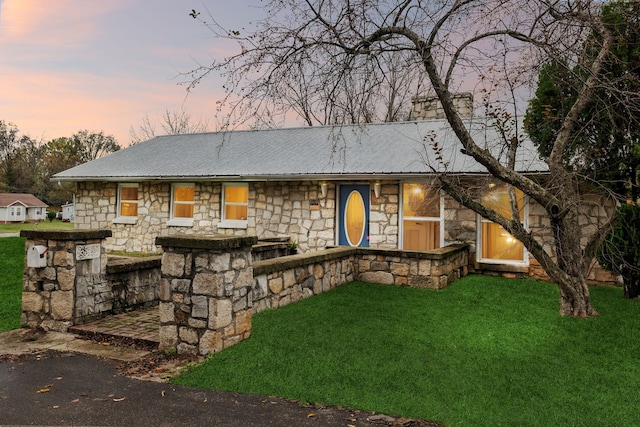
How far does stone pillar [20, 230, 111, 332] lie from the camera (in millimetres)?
5699

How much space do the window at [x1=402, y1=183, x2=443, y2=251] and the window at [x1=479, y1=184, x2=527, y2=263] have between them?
106cm

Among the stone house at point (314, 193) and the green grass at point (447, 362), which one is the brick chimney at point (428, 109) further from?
the green grass at point (447, 362)

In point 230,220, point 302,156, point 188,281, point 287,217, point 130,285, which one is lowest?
point 130,285

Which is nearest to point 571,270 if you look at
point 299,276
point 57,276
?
point 299,276

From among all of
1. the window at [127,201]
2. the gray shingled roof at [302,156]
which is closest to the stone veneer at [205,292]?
the gray shingled roof at [302,156]

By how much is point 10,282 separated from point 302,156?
758cm

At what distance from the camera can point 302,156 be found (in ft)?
41.3

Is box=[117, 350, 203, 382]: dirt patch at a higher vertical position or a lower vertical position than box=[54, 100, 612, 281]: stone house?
lower

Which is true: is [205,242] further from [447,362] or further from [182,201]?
[182,201]

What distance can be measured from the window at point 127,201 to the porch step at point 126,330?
8.60 metres

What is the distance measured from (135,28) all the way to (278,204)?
5495 mm

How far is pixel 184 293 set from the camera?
484 centimetres

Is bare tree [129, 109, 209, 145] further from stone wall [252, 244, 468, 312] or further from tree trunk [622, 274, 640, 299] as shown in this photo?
tree trunk [622, 274, 640, 299]

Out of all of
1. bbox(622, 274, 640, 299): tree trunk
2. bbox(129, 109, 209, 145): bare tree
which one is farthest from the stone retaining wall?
bbox(129, 109, 209, 145): bare tree
